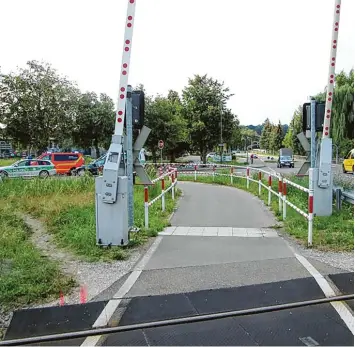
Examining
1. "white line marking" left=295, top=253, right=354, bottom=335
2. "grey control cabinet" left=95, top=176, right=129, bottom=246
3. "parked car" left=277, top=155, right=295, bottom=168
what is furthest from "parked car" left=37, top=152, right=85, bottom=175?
"parked car" left=277, top=155, right=295, bottom=168

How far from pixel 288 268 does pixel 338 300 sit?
1210 millimetres

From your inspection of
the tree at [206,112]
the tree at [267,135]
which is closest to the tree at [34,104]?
the tree at [206,112]

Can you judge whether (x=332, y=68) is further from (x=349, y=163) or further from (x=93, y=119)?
(x=93, y=119)

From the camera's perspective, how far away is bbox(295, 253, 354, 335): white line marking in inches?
140

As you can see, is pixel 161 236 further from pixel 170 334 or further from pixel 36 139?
pixel 36 139

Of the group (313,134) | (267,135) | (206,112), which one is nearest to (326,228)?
(313,134)

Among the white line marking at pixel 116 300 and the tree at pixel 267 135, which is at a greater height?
the tree at pixel 267 135

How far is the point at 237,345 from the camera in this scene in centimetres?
312

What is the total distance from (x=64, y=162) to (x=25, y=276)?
85.9ft

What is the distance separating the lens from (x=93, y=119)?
1537 inches

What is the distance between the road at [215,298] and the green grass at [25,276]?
402 mm

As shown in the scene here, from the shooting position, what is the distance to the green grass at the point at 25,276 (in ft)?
14.0

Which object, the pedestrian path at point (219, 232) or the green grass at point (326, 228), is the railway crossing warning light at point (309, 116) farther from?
the pedestrian path at point (219, 232)

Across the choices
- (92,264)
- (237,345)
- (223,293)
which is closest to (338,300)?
(223,293)
